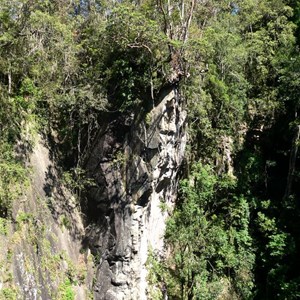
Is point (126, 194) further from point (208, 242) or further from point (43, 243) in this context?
point (208, 242)

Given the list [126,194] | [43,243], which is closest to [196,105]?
[126,194]

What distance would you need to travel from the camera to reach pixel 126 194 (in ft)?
39.9

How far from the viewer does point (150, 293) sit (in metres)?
12.5

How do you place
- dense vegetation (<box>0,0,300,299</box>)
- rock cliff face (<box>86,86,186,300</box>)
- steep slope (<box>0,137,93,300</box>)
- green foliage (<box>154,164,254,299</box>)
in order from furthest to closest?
green foliage (<box>154,164,254,299</box>), rock cliff face (<box>86,86,186,300</box>), dense vegetation (<box>0,0,300,299</box>), steep slope (<box>0,137,93,300</box>)

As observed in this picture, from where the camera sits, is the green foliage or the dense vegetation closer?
A: the dense vegetation

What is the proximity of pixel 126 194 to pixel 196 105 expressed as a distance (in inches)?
178

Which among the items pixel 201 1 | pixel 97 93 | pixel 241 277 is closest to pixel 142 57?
pixel 97 93

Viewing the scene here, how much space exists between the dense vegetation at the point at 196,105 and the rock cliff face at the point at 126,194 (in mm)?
541

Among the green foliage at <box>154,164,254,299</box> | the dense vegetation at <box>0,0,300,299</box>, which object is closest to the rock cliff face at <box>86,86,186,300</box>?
the dense vegetation at <box>0,0,300,299</box>

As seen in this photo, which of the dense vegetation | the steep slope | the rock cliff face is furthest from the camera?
the rock cliff face

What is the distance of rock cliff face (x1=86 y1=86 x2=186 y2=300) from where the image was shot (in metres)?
11.9

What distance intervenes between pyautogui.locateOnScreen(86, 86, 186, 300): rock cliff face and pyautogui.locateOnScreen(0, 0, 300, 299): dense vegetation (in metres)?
0.54

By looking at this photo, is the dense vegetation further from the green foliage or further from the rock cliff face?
the rock cliff face

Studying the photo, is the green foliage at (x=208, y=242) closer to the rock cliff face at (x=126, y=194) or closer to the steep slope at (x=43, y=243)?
the rock cliff face at (x=126, y=194)
